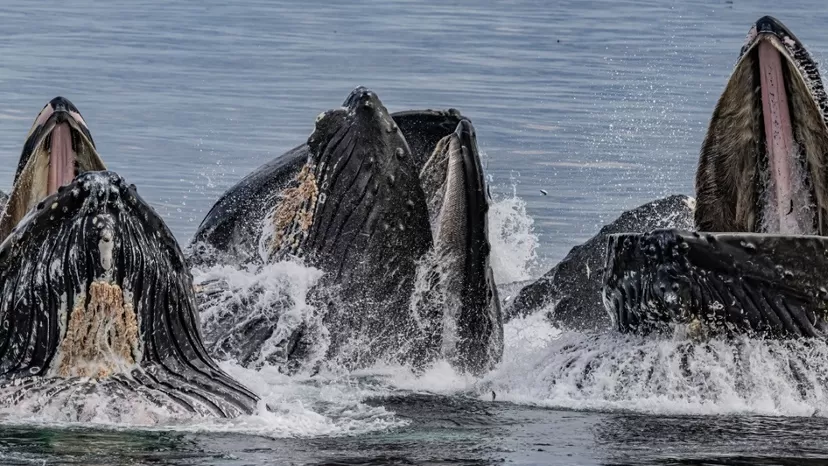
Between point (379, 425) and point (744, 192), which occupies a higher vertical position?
point (744, 192)

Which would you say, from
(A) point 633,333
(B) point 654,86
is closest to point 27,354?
(A) point 633,333

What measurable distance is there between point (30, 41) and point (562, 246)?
2070 centimetres

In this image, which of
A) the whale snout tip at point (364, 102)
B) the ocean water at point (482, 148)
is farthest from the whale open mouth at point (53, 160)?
the whale snout tip at point (364, 102)

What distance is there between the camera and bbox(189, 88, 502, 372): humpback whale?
11.0 m

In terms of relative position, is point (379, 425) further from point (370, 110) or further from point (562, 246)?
point (562, 246)

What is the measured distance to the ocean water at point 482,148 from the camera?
28.7 feet

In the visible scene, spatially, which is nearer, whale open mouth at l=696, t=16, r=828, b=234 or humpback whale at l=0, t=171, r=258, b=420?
humpback whale at l=0, t=171, r=258, b=420

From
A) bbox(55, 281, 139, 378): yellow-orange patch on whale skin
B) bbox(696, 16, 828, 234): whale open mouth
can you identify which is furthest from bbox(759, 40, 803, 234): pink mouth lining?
bbox(55, 281, 139, 378): yellow-orange patch on whale skin

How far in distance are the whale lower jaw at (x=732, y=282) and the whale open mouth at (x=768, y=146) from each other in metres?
0.70

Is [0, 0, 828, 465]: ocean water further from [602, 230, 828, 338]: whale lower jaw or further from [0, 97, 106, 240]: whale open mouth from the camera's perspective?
[0, 97, 106, 240]: whale open mouth

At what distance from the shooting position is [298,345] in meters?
10.9

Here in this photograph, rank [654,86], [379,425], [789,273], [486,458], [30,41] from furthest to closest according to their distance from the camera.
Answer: [30,41], [654,86], [789,273], [379,425], [486,458]

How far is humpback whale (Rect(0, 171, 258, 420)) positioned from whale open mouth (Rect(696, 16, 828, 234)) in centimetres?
322

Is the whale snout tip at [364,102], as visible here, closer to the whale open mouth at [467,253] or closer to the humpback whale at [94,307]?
the whale open mouth at [467,253]
